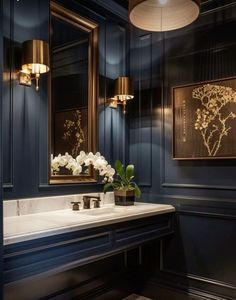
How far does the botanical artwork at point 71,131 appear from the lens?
227 centimetres

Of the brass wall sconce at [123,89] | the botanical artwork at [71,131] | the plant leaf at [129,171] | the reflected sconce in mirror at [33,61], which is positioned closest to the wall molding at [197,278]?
the plant leaf at [129,171]

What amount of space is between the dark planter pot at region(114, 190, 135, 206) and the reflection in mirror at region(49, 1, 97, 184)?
248 mm

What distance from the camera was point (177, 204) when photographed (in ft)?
8.51

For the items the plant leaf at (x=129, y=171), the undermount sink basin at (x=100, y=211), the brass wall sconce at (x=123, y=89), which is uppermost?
the brass wall sconce at (x=123, y=89)

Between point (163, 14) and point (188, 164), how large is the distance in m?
1.24

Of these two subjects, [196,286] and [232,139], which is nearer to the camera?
[232,139]

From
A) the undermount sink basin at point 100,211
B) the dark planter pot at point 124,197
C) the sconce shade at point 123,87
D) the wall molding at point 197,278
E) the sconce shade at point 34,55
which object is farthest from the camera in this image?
the sconce shade at point 123,87

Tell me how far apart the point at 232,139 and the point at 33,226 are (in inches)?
62.3

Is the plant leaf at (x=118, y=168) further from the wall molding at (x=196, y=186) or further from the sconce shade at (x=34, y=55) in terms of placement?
the sconce shade at (x=34, y=55)

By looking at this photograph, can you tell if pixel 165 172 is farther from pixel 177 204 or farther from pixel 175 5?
pixel 175 5

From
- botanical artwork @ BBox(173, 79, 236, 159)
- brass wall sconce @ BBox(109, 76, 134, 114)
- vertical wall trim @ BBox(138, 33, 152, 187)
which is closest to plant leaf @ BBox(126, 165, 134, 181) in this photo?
vertical wall trim @ BBox(138, 33, 152, 187)

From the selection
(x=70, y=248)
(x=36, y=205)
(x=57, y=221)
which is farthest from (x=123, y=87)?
(x=70, y=248)

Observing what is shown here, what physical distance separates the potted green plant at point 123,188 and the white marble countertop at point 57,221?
0.14m

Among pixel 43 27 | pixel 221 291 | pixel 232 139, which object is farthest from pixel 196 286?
pixel 43 27
